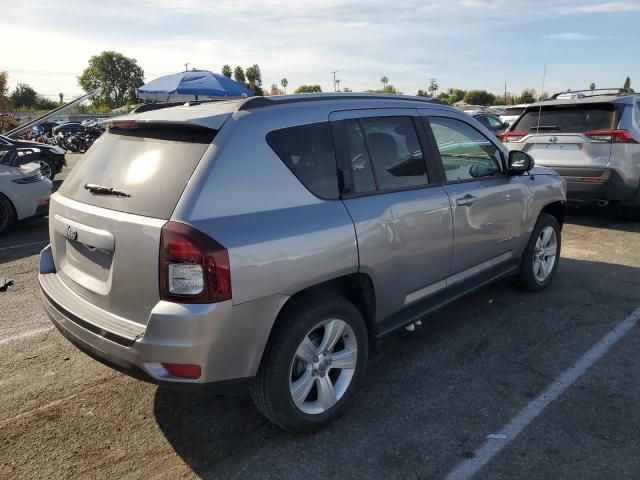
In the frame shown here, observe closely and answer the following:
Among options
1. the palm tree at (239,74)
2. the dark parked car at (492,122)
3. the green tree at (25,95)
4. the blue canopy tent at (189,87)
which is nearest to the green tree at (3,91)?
the blue canopy tent at (189,87)

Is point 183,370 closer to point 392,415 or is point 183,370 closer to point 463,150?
point 392,415

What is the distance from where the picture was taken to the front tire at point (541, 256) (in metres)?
4.66

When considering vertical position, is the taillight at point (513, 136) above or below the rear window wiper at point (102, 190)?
below

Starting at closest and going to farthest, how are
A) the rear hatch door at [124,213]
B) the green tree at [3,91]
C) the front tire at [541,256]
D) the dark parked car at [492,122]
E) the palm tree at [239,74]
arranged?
the rear hatch door at [124,213] < the front tire at [541,256] < the dark parked car at [492,122] < the green tree at [3,91] < the palm tree at [239,74]

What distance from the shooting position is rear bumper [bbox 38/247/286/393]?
7.57 ft

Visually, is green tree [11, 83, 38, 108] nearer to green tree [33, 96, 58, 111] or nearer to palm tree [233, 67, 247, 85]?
green tree [33, 96, 58, 111]

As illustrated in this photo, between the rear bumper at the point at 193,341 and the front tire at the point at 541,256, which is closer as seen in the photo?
the rear bumper at the point at 193,341

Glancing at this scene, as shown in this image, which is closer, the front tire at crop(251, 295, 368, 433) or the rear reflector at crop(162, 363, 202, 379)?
the rear reflector at crop(162, 363, 202, 379)

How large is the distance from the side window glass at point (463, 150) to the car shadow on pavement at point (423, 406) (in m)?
1.26

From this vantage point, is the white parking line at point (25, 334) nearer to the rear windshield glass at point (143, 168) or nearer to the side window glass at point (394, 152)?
the rear windshield glass at point (143, 168)

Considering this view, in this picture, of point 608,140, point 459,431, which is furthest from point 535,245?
point 608,140

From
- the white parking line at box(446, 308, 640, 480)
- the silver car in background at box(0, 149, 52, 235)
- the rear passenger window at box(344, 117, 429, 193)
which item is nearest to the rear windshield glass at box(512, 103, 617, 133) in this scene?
the white parking line at box(446, 308, 640, 480)

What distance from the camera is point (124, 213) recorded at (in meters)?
2.53

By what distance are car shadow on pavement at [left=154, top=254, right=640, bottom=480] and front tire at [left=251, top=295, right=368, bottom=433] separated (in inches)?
6.2
